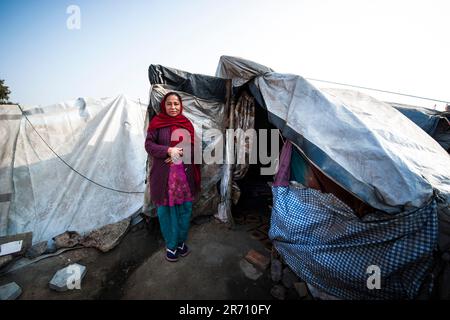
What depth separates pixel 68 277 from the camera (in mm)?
2443

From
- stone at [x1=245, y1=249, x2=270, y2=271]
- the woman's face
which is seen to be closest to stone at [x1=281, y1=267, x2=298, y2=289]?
stone at [x1=245, y1=249, x2=270, y2=271]

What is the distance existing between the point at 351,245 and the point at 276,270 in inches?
39.1

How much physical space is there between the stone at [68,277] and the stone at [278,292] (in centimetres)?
235

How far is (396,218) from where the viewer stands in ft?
5.62

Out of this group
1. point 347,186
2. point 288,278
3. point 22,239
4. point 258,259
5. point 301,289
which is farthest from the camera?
point 22,239

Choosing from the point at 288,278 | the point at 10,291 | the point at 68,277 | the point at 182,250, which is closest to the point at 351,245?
the point at 288,278

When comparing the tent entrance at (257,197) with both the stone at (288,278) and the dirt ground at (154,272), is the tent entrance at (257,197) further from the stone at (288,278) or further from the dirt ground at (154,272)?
the stone at (288,278)

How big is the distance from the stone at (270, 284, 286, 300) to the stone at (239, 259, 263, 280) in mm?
274

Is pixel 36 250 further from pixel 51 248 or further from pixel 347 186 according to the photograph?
pixel 347 186

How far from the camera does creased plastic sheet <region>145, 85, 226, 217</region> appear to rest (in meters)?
3.37

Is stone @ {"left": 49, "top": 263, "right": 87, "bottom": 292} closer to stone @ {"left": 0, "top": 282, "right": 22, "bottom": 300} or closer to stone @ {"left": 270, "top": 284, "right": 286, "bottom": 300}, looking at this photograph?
stone @ {"left": 0, "top": 282, "right": 22, "bottom": 300}

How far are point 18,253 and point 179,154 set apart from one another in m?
2.85
